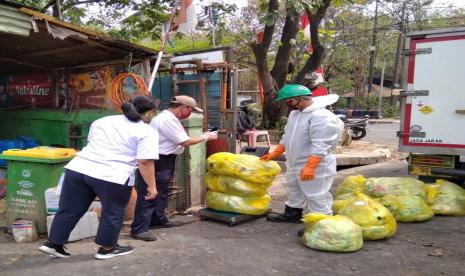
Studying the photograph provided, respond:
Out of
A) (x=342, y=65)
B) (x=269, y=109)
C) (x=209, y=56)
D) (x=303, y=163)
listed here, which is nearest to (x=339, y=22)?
(x=342, y=65)

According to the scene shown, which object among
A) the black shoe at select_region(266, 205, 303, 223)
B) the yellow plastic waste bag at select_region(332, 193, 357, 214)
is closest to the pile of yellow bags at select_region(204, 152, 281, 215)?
the black shoe at select_region(266, 205, 303, 223)

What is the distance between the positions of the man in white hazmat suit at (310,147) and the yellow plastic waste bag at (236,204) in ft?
1.20

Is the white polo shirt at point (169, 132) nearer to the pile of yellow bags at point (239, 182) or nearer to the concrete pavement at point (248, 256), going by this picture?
the pile of yellow bags at point (239, 182)

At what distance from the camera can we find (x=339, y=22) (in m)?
25.0

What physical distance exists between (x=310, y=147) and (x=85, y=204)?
97.2 inches

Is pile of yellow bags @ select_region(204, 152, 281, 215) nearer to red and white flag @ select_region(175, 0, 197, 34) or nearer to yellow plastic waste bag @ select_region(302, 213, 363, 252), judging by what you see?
yellow plastic waste bag @ select_region(302, 213, 363, 252)

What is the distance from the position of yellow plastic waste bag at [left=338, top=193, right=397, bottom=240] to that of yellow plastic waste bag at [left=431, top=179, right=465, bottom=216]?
1254mm

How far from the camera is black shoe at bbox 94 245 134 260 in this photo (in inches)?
159

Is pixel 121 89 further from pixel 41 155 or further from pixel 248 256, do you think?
pixel 248 256

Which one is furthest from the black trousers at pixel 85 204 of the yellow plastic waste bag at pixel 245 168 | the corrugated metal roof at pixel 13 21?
the corrugated metal roof at pixel 13 21

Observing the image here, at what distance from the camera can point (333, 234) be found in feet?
13.9

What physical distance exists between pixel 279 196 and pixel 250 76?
19758 millimetres

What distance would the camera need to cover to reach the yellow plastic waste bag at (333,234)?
420cm

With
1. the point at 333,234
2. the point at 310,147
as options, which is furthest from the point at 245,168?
the point at 333,234
